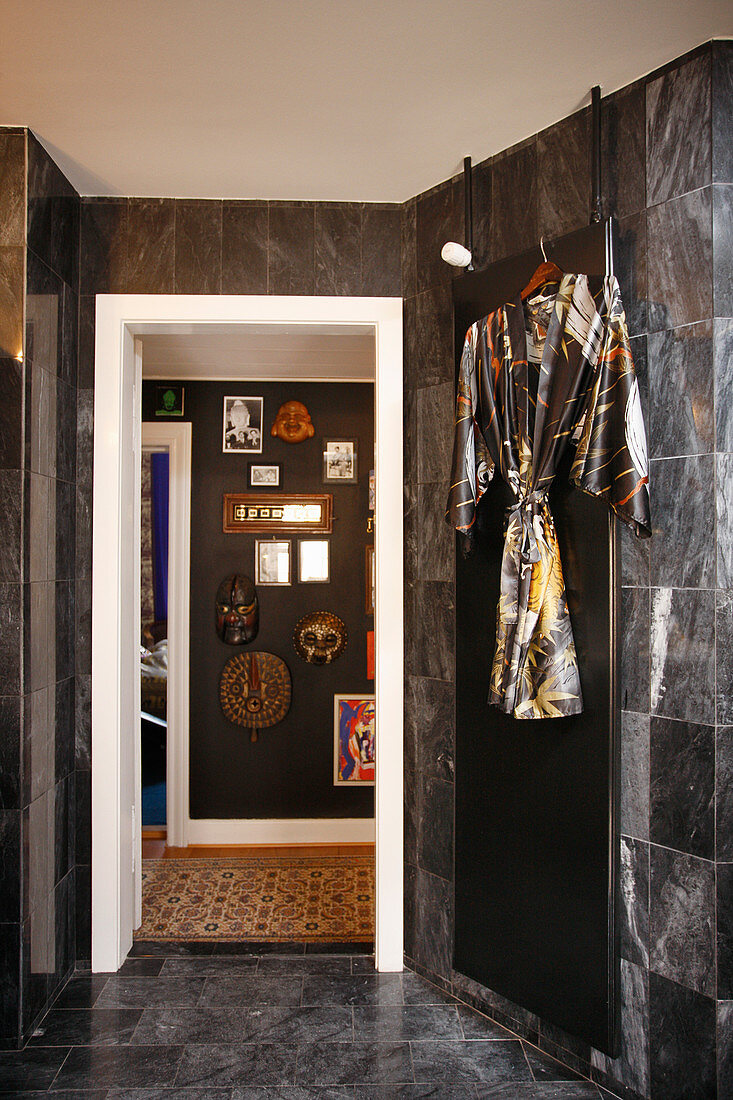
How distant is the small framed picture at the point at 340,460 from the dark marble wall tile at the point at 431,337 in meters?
1.63

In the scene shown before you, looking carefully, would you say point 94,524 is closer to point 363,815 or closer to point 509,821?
point 509,821

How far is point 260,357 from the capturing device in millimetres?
3824

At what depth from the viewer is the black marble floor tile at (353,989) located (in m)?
2.48

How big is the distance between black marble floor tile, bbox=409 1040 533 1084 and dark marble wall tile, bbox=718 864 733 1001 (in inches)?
25.0

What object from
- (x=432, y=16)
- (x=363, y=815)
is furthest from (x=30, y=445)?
(x=363, y=815)

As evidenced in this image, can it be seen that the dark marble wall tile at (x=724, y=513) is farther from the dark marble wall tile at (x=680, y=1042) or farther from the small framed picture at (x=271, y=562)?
the small framed picture at (x=271, y=562)

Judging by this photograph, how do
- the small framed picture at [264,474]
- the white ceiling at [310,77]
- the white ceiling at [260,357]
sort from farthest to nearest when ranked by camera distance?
the small framed picture at [264,474]
the white ceiling at [260,357]
the white ceiling at [310,77]

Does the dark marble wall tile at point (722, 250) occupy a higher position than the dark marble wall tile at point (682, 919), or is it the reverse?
the dark marble wall tile at point (722, 250)

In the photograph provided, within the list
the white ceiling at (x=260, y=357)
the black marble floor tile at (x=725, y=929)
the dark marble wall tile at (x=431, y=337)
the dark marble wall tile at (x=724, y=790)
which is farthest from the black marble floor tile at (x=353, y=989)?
the white ceiling at (x=260, y=357)

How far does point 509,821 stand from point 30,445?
5.89ft

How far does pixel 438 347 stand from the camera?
262 centimetres

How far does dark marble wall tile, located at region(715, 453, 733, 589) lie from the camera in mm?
1844

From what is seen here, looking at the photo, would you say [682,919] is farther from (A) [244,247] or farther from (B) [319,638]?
(B) [319,638]

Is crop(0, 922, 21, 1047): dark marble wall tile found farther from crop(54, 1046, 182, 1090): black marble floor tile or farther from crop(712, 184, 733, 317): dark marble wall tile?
crop(712, 184, 733, 317): dark marble wall tile
